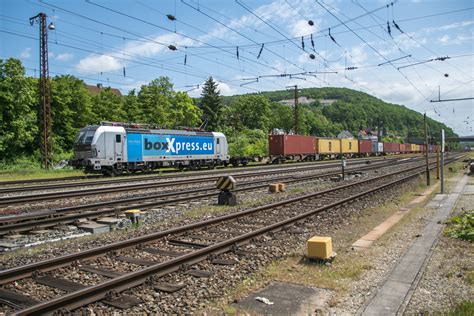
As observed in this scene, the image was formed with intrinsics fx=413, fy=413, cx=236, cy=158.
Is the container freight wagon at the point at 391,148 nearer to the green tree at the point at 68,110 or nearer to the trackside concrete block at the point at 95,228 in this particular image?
the green tree at the point at 68,110

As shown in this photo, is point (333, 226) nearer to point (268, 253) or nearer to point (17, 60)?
point (268, 253)

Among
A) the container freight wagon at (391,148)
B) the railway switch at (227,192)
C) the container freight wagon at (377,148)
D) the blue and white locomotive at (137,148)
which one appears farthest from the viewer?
the container freight wagon at (391,148)

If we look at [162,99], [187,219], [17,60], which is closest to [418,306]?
[187,219]

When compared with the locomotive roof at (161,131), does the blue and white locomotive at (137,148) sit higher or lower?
lower

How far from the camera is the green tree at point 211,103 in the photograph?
250ft

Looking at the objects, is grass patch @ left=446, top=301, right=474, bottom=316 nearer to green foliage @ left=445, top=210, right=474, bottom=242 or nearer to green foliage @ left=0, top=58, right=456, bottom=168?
green foliage @ left=445, top=210, right=474, bottom=242

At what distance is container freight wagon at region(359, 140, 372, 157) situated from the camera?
67.5 m

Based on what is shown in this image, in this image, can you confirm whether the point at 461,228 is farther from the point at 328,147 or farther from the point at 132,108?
the point at 132,108

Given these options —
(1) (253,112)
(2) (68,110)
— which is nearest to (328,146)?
(2) (68,110)

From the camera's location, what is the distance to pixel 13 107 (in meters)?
40.4

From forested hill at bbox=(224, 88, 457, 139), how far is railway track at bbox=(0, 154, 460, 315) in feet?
323

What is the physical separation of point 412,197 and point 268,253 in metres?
10.8

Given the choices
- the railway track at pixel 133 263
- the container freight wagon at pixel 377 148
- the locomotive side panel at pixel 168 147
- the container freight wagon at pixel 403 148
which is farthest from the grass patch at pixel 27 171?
the container freight wagon at pixel 403 148

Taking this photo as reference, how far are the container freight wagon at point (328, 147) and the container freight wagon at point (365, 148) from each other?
8.62 meters
